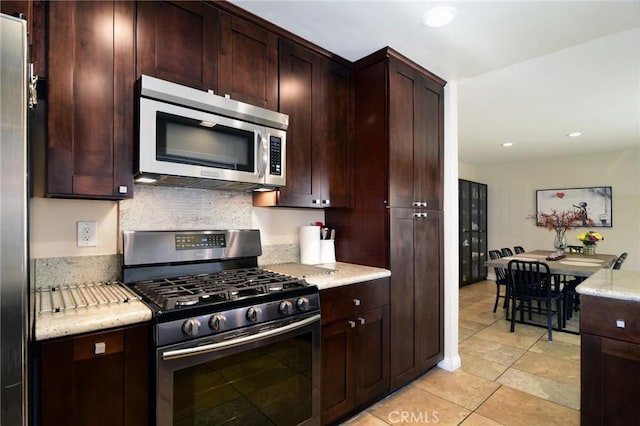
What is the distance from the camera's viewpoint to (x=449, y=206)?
2750 mm

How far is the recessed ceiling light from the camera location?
1794mm

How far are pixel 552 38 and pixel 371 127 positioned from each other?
4.08ft

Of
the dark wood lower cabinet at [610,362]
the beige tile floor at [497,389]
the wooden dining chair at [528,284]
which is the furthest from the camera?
the wooden dining chair at [528,284]

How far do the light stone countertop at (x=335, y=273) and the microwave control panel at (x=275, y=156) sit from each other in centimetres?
64

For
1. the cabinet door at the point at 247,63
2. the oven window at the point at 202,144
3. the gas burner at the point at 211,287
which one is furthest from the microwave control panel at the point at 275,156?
the gas burner at the point at 211,287

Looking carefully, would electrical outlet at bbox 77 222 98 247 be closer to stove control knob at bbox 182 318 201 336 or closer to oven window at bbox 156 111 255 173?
oven window at bbox 156 111 255 173

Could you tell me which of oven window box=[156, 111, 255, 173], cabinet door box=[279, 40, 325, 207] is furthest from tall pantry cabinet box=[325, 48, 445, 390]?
oven window box=[156, 111, 255, 173]

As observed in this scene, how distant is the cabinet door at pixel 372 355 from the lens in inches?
78.8

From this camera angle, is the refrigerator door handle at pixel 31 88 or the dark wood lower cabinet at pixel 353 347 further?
the dark wood lower cabinet at pixel 353 347

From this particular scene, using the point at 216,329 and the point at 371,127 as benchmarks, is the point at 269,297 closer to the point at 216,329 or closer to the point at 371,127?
the point at 216,329

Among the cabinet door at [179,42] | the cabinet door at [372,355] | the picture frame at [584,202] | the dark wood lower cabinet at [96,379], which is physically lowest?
the cabinet door at [372,355]

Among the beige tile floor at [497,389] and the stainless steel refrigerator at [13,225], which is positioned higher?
the stainless steel refrigerator at [13,225]

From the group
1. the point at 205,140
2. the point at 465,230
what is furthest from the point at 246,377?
the point at 465,230

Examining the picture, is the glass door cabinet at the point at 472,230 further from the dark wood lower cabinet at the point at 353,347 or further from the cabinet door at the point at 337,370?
the cabinet door at the point at 337,370
